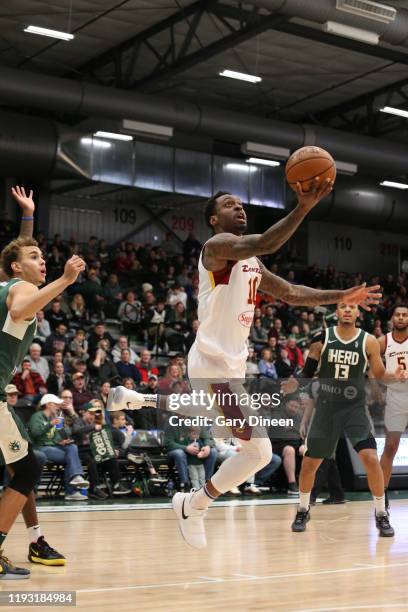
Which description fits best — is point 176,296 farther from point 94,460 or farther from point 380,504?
point 380,504

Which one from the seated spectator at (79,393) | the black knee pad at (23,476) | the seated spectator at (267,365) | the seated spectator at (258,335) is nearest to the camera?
the black knee pad at (23,476)

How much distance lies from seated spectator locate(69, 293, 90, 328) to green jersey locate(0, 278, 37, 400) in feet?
41.5

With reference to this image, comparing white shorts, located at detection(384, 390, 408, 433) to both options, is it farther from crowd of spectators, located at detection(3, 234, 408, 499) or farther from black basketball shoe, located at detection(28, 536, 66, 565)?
black basketball shoe, located at detection(28, 536, 66, 565)

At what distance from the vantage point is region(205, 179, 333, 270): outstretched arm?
4809 millimetres

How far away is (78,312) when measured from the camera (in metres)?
18.5

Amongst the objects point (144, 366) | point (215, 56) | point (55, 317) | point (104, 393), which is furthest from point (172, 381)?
point (215, 56)

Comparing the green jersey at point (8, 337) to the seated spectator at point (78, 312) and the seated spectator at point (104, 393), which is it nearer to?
the seated spectator at point (104, 393)

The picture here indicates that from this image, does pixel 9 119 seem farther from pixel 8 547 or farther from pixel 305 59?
pixel 8 547

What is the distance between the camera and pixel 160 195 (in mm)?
28375

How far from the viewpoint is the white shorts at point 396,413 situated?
9.85 m

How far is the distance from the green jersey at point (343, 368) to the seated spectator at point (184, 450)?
4.05 meters

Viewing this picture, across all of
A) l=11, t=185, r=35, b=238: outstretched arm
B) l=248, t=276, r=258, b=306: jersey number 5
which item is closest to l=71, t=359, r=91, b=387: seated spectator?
l=11, t=185, r=35, b=238: outstretched arm

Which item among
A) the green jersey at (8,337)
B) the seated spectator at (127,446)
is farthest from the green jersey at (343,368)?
the seated spectator at (127,446)

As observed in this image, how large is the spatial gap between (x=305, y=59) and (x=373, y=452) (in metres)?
15.4
